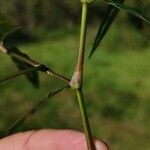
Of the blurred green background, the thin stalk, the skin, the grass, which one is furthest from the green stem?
the grass

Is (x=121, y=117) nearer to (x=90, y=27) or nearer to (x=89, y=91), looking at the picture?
(x=89, y=91)

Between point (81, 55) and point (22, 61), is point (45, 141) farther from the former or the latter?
point (81, 55)

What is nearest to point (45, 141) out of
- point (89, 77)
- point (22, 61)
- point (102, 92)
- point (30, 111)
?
point (22, 61)

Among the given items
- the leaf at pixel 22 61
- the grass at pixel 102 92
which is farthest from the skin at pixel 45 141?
the grass at pixel 102 92

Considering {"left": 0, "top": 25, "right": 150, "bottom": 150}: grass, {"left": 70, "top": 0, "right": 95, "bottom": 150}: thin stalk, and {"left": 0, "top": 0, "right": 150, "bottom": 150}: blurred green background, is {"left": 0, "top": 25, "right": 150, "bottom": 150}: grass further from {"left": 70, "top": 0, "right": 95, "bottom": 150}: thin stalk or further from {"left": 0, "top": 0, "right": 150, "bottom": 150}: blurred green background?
{"left": 70, "top": 0, "right": 95, "bottom": 150}: thin stalk

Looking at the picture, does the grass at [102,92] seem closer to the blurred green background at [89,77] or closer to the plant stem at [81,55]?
the blurred green background at [89,77]

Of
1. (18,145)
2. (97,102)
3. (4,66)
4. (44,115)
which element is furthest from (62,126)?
(18,145)

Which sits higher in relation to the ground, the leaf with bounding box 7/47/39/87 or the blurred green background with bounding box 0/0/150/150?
the leaf with bounding box 7/47/39/87
